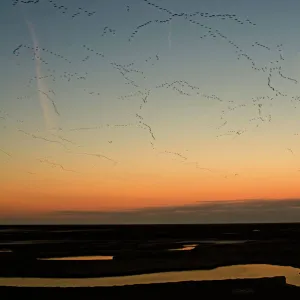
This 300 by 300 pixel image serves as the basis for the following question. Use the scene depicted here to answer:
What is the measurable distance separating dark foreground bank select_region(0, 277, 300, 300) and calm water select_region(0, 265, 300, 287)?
6.06 ft

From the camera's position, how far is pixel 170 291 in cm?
2373

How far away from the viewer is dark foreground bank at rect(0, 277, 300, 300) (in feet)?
74.0

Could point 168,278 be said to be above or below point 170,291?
below

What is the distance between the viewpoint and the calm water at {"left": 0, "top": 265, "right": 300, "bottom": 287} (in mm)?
26781

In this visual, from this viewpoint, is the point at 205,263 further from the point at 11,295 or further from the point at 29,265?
the point at 11,295

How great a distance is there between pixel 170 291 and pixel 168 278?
494 centimetres

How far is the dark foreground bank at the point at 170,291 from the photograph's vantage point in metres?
22.5

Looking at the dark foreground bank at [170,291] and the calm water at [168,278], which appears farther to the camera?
the calm water at [168,278]

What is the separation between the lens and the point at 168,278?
28.6 m

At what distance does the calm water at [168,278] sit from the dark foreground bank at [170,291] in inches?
72.8

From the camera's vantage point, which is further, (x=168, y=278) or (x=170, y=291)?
(x=168, y=278)

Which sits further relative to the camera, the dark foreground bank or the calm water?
the calm water

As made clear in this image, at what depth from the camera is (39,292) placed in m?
23.4

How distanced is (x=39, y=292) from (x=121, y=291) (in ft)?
13.6
